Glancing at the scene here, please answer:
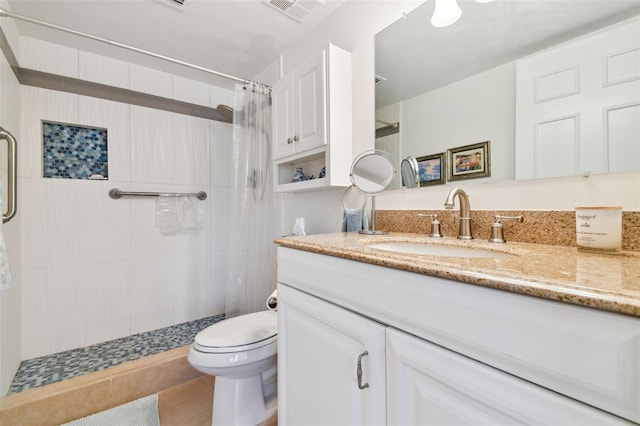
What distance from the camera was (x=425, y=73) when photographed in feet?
4.00

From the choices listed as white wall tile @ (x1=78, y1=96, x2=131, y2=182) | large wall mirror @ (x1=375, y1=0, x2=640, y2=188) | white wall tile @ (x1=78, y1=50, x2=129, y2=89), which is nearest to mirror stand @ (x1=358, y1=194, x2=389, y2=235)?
large wall mirror @ (x1=375, y1=0, x2=640, y2=188)

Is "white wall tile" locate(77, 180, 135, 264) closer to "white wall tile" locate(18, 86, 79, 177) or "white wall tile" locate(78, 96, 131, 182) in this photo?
"white wall tile" locate(78, 96, 131, 182)

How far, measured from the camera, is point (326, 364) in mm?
813

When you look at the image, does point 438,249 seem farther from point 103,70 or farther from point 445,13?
point 103,70

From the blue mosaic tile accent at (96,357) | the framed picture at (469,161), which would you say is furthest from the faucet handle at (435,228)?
the blue mosaic tile accent at (96,357)

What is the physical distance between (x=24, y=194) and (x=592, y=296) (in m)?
2.61

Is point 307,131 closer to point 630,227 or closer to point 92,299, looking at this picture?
point 630,227

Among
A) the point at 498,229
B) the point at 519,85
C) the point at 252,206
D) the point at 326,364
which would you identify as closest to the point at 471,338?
the point at 326,364

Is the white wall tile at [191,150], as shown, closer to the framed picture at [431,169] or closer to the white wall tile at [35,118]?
the white wall tile at [35,118]

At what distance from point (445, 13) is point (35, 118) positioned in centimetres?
245

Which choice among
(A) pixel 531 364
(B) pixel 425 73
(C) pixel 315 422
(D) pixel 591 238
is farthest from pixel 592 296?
(B) pixel 425 73

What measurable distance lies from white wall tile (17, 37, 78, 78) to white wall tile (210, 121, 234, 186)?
3.17 feet

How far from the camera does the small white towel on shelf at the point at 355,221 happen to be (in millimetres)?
1349

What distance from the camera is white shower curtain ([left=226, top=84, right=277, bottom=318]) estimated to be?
191 cm
